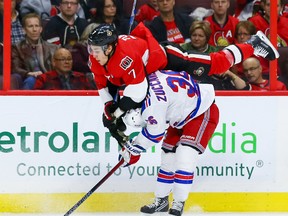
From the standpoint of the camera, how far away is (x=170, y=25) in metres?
6.80

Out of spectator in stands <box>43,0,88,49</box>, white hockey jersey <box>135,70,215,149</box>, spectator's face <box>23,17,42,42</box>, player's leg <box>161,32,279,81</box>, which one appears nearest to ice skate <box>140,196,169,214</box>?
white hockey jersey <box>135,70,215,149</box>

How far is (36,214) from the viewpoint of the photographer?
21.0 ft

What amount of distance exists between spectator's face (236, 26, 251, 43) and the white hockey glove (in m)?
1.25

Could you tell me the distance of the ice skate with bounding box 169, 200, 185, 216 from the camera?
6.02 metres

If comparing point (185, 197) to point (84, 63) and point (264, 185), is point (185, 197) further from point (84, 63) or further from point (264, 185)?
point (84, 63)

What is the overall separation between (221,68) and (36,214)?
1.44 metres

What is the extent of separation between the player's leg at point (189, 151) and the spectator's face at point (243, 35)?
0.85 m

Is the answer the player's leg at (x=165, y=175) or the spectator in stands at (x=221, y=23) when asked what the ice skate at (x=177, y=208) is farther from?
the spectator in stands at (x=221, y=23)

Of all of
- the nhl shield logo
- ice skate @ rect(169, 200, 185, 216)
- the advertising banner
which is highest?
the nhl shield logo

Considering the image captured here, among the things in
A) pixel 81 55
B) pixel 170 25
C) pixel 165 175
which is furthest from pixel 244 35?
pixel 165 175

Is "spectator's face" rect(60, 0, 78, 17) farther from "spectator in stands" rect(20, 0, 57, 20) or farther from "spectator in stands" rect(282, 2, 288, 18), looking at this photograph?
"spectator in stands" rect(282, 2, 288, 18)

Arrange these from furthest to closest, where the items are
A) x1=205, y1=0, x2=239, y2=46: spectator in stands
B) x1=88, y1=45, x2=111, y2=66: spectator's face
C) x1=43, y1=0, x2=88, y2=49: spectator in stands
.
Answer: x1=205, y1=0, x2=239, y2=46: spectator in stands, x1=43, y1=0, x2=88, y2=49: spectator in stands, x1=88, y1=45, x2=111, y2=66: spectator's face

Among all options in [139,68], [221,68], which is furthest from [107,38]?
[221,68]

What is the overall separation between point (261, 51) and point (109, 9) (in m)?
1.15
